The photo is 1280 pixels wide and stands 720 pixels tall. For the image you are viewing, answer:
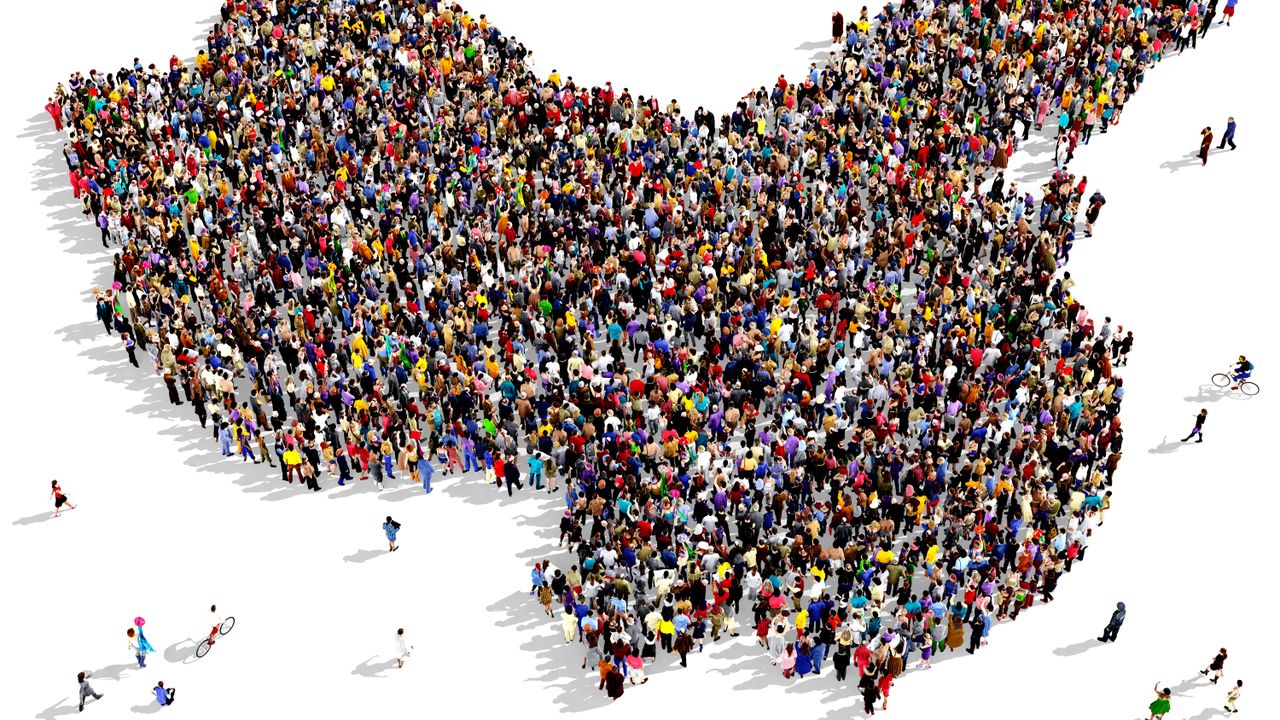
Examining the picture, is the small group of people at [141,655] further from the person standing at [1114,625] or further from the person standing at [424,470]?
the person standing at [1114,625]

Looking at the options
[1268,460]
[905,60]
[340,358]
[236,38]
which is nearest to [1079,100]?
[905,60]

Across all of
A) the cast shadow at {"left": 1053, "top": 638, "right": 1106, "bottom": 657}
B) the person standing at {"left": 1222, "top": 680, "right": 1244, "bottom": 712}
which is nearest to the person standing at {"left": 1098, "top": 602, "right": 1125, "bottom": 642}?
the cast shadow at {"left": 1053, "top": 638, "right": 1106, "bottom": 657}

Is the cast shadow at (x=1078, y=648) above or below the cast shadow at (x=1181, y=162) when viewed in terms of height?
below

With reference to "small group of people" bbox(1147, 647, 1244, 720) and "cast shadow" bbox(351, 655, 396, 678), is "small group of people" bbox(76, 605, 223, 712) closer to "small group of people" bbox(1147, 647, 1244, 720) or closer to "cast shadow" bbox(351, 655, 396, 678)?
"cast shadow" bbox(351, 655, 396, 678)

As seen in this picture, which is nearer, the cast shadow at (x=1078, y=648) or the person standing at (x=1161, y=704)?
the person standing at (x=1161, y=704)

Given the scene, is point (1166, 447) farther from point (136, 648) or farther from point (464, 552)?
point (136, 648)

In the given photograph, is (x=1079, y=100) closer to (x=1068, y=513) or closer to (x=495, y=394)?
(x=1068, y=513)

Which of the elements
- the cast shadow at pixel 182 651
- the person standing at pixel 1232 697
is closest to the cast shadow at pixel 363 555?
the cast shadow at pixel 182 651
